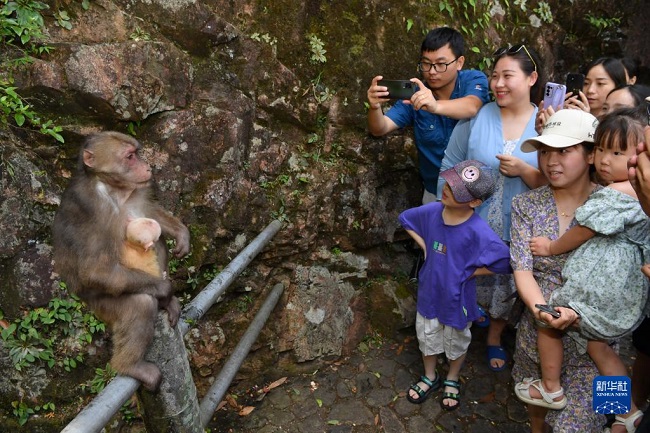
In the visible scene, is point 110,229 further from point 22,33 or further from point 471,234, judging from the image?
point 471,234

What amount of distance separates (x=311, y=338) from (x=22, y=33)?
10.3 ft

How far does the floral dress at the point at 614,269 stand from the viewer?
254 centimetres

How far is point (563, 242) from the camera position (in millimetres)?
2785

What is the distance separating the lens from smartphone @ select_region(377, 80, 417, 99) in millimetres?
3527

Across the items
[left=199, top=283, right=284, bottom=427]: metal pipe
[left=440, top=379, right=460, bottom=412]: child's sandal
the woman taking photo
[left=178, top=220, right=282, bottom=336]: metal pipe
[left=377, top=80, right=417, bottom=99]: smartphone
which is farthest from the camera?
the woman taking photo

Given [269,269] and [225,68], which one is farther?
[269,269]

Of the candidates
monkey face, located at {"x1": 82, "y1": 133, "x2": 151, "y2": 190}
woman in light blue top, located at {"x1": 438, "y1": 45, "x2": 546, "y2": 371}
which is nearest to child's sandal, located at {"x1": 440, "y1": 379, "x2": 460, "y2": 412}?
woman in light blue top, located at {"x1": 438, "y1": 45, "x2": 546, "y2": 371}

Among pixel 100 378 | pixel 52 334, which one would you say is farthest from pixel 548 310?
pixel 52 334

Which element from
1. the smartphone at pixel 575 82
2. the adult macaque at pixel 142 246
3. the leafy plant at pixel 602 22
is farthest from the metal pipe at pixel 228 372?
the leafy plant at pixel 602 22

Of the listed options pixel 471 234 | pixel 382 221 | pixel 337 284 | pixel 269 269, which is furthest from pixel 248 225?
pixel 471 234

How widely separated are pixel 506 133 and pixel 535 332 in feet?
4.61

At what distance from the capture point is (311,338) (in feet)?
13.9

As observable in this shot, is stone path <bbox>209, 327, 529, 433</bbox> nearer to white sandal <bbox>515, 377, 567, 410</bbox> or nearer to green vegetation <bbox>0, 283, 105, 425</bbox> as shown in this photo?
white sandal <bbox>515, 377, 567, 410</bbox>

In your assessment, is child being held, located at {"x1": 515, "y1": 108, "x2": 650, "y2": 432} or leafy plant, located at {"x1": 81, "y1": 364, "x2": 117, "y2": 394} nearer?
child being held, located at {"x1": 515, "y1": 108, "x2": 650, "y2": 432}
